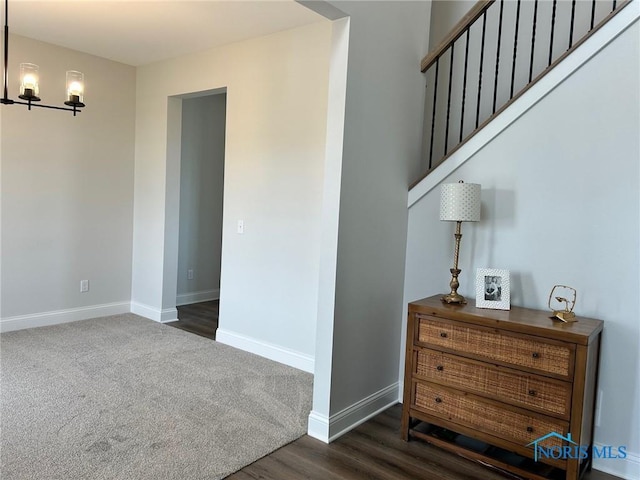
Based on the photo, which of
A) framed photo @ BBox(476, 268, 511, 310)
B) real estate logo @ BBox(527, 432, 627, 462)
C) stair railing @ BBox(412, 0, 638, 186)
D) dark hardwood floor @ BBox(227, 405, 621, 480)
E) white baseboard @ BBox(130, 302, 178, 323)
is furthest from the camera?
white baseboard @ BBox(130, 302, 178, 323)

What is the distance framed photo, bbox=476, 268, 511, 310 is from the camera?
2.43 meters

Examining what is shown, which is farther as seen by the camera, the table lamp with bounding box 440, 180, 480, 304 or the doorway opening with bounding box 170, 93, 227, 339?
the doorway opening with bounding box 170, 93, 227, 339

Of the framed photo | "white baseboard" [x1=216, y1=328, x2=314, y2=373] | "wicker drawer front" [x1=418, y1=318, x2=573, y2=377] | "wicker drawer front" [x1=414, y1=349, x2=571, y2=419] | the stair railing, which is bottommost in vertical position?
"white baseboard" [x1=216, y1=328, x2=314, y2=373]

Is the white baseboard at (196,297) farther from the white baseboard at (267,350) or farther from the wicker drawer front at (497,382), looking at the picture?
the wicker drawer front at (497,382)

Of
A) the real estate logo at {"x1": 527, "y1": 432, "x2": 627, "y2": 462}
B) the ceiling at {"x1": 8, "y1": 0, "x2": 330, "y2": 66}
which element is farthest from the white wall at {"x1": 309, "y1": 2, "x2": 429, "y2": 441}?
the real estate logo at {"x1": 527, "y1": 432, "x2": 627, "y2": 462}

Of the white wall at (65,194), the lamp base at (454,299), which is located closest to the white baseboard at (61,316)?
the white wall at (65,194)

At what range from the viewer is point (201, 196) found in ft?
18.6

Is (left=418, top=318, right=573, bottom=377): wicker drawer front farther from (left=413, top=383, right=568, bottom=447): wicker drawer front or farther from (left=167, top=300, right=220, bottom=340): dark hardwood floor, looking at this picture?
(left=167, top=300, right=220, bottom=340): dark hardwood floor

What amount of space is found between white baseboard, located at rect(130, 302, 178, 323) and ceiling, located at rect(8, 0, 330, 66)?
8.49ft

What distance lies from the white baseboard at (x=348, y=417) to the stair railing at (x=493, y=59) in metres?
1.50

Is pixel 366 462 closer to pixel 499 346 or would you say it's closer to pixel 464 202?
pixel 499 346

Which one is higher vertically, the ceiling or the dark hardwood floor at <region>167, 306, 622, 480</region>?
the ceiling

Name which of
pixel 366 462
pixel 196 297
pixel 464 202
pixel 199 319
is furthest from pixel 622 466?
pixel 196 297

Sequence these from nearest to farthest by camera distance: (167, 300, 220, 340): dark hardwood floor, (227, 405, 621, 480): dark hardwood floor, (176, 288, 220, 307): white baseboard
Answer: (227, 405, 621, 480): dark hardwood floor
(167, 300, 220, 340): dark hardwood floor
(176, 288, 220, 307): white baseboard
